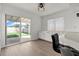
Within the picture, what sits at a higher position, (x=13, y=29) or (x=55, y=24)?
(x=55, y=24)

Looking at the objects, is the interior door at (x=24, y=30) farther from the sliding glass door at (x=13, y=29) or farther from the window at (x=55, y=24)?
the window at (x=55, y=24)

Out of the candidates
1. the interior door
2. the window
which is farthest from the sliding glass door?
the window

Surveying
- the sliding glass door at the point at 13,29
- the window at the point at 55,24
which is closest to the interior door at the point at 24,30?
the sliding glass door at the point at 13,29

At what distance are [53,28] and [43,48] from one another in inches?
38.0

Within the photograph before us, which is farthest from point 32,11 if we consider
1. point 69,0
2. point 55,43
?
point 69,0

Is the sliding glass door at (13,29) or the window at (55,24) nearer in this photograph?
the sliding glass door at (13,29)

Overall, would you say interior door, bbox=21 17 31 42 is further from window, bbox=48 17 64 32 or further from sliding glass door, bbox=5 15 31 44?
window, bbox=48 17 64 32

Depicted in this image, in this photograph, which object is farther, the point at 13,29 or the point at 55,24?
the point at 55,24

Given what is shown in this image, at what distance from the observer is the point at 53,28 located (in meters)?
2.54

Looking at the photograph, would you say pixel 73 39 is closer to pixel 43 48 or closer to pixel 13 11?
pixel 43 48

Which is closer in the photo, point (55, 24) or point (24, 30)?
point (24, 30)

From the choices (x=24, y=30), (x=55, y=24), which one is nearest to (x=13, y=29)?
(x=24, y=30)

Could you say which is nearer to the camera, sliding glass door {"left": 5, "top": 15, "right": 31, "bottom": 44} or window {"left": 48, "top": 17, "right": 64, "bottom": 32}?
sliding glass door {"left": 5, "top": 15, "right": 31, "bottom": 44}

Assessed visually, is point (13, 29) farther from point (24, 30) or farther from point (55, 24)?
point (55, 24)
